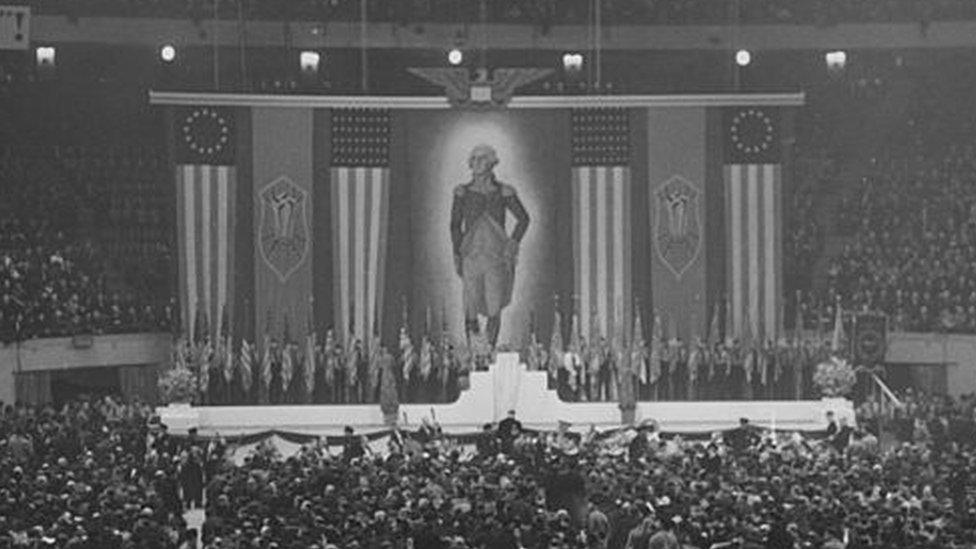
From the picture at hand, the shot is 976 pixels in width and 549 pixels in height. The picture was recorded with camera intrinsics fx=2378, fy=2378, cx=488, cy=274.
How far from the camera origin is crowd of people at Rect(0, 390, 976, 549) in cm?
3123

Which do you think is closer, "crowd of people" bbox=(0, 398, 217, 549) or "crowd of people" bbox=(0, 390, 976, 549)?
"crowd of people" bbox=(0, 390, 976, 549)

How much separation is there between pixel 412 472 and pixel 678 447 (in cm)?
811

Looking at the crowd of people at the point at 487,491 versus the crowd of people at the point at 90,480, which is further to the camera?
the crowd of people at the point at 90,480

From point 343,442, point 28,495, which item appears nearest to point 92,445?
point 343,442

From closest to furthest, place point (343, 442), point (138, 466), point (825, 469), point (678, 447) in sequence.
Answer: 1. point (825, 469)
2. point (138, 466)
3. point (678, 447)
4. point (343, 442)

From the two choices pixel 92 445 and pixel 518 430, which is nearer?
pixel 92 445

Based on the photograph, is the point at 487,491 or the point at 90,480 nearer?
the point at 487,491

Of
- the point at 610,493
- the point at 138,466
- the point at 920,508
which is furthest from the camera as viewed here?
the point at 138,466

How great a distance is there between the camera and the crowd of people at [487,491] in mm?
31234

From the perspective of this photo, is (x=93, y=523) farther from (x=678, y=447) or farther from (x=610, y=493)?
(x=678, y=447)

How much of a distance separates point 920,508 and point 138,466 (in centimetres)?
1512

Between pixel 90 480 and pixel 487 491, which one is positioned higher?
pixel 90 480

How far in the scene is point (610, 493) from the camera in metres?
36.4

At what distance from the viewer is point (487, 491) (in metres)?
36.1
